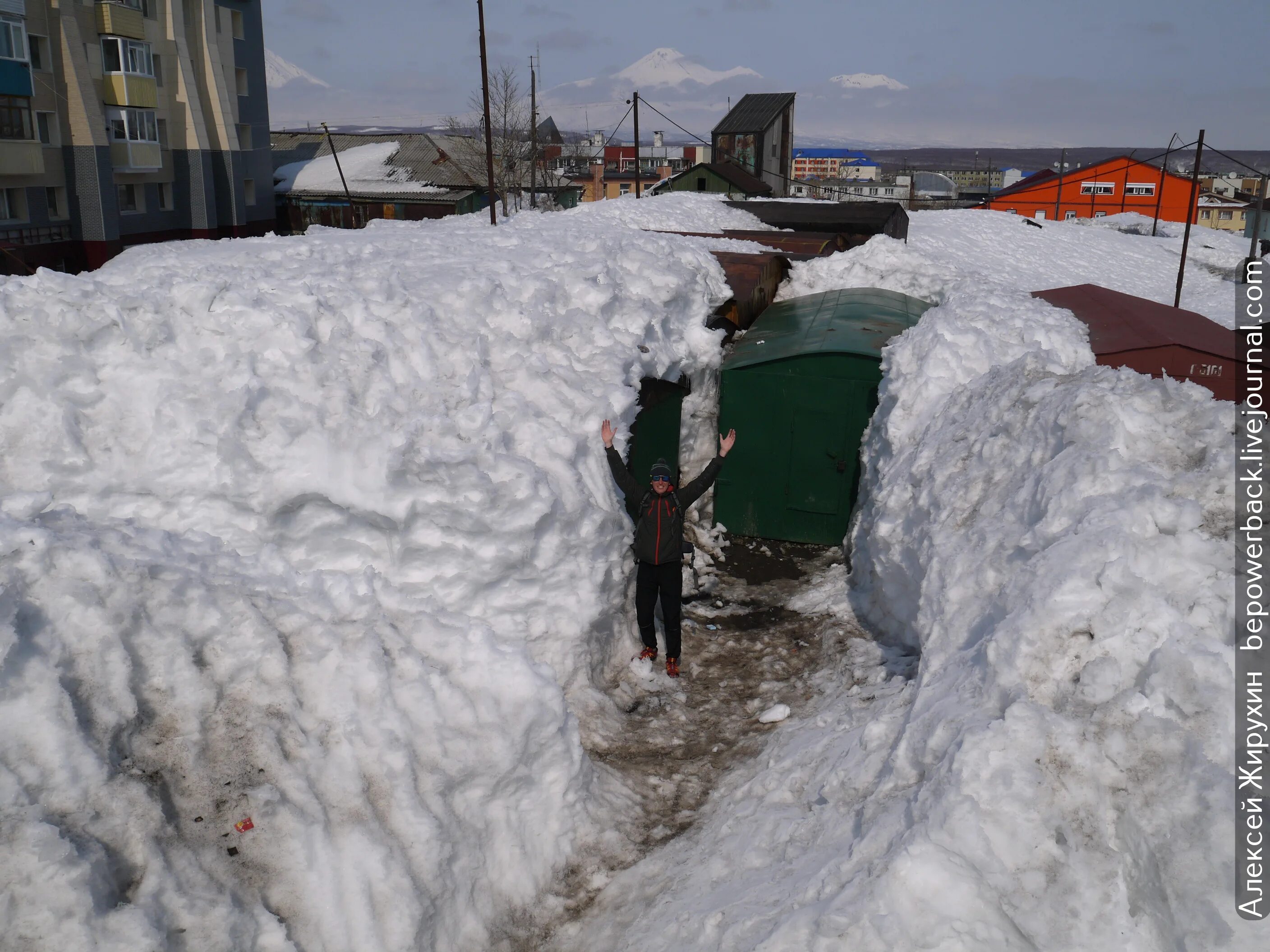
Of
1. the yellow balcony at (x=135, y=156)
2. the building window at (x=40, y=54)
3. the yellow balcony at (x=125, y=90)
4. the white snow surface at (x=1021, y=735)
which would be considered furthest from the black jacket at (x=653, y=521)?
the yellow balcony at (x=125, y=90)

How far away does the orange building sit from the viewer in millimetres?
57438

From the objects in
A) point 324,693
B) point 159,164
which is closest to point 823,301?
point 324,693

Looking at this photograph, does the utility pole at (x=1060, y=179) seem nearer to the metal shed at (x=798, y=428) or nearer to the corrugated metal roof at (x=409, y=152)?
the corrugated metal roof at (x=409, y=152)

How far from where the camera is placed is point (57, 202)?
26984 millimetres

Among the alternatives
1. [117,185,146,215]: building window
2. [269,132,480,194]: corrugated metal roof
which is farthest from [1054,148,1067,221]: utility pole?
[117,185,146,215]: building window

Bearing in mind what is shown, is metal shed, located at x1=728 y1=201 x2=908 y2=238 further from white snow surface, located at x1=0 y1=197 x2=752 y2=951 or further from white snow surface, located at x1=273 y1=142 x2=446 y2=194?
white snow surface, located at x1=273 y1=142 x2=446 y2=194

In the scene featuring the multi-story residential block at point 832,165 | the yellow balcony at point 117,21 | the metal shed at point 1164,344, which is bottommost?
the metal shed at point 1164,344

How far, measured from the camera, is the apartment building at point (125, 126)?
25109mm

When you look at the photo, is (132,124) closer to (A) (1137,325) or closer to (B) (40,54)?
(B) (40,54)

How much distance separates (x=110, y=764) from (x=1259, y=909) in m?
4.60

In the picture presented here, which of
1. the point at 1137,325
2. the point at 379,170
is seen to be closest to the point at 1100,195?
the point at 379,170

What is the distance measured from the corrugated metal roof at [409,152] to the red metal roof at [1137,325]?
32425 mm

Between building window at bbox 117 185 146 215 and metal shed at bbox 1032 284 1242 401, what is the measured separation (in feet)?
97.8

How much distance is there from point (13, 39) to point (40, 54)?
194cm
